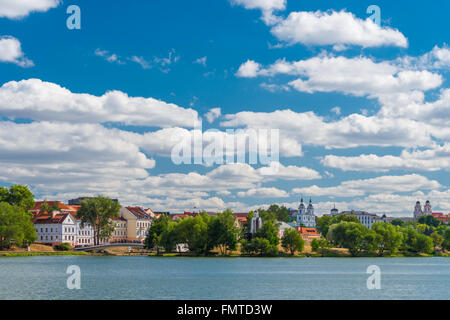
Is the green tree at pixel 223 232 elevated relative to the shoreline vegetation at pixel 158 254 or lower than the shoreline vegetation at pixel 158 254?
elevated

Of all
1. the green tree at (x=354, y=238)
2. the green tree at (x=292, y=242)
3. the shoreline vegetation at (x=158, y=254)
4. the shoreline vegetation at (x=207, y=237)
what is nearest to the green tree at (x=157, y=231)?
the shoreline vegetation at (x=207, y=237)

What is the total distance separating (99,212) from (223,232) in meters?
27.8

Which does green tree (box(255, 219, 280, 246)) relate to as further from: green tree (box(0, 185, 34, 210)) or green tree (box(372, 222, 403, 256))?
green tree (box(0, 185, 34, 210))

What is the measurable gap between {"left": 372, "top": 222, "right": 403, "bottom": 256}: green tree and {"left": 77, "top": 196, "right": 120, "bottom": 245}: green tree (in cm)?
5612

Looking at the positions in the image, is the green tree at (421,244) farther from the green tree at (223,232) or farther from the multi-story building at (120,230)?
the multi-story building at (120,230)

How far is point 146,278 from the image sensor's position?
66875 millimetres

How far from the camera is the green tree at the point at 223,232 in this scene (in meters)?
115

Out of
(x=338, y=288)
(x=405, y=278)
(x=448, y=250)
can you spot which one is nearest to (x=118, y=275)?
(x=338, y=288)

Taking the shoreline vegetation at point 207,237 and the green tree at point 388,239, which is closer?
the shoreline vegetation at point 207,237

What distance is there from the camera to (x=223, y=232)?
4513 inches

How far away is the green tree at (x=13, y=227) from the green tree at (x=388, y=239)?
71.0 meters

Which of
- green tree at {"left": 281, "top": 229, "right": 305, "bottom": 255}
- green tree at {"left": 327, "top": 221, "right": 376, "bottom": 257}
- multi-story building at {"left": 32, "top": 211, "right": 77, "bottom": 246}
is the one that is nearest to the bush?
multi-story building at {"left": 32, "top": 211, "right": 77, "bottom": 246}

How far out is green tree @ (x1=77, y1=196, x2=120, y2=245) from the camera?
124 meters
